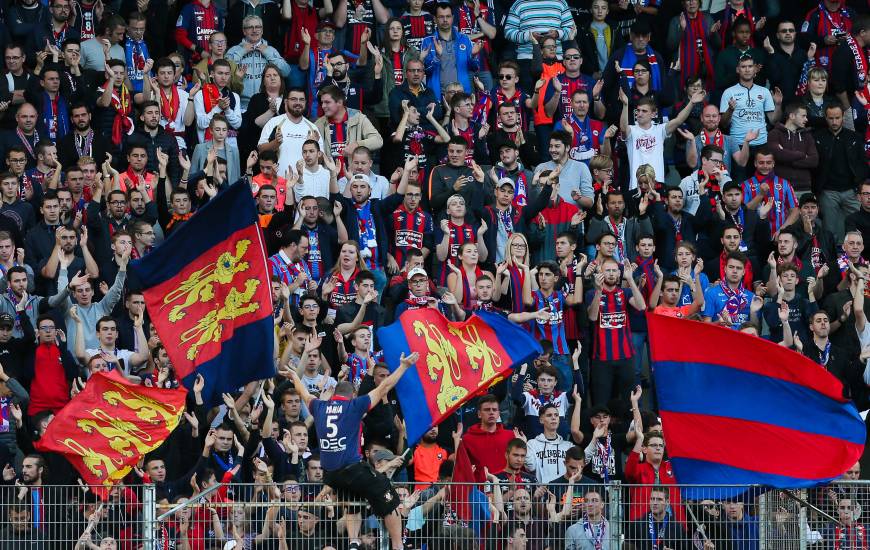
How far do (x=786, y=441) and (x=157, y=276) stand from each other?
5.60 metres

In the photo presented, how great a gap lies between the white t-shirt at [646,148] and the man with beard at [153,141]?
230 inches

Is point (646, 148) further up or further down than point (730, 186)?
further up

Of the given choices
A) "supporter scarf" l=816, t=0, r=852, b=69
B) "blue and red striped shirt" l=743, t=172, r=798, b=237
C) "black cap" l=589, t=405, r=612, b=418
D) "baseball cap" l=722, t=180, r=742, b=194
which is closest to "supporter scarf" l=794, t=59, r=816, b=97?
"supporter scarf" l=816, t=0, r=852, b=69

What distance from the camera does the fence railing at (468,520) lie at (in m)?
16.2

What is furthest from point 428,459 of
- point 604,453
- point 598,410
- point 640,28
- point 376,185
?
point 640,28

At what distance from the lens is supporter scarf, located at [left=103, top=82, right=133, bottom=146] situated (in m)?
25.1

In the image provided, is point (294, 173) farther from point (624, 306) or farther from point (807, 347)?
point (807, 347)

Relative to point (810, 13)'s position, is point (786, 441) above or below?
below

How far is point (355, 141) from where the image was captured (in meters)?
25.5

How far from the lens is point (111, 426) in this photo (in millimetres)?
18234

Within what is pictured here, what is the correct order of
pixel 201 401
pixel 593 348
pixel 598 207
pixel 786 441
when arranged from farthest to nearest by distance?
pixel 598 207, pixel 593 348, pixel 201 401, pixel 786 441

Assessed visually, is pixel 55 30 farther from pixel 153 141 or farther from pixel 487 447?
pixel 487 447

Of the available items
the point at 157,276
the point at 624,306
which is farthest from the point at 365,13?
the point at 157,276

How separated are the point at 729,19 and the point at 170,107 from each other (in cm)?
828
